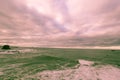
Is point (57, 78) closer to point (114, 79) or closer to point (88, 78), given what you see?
point (88, 78)

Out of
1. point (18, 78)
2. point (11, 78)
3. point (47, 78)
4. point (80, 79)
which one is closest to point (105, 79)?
point (80, 79)

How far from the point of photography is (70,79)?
16469mm

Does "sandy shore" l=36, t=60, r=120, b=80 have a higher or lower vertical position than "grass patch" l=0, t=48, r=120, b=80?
lower

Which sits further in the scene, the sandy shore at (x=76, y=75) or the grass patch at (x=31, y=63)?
the grass patch at (x=31, y=63)

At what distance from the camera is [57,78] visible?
1689 centimetres

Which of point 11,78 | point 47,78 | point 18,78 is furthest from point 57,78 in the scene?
point 11,78

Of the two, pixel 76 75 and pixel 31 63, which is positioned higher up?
pixel 31 63

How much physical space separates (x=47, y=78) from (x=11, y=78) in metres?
5.64

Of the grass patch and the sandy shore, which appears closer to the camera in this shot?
the sandy shore

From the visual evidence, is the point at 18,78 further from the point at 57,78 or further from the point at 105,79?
the point at 105,79

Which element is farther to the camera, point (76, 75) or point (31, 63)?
point (31, 63)

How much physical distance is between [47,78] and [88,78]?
22.1ft

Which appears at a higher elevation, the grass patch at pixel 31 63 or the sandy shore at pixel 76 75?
the grass patch at pixel 31 63

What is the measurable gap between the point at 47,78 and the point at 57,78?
1.62 meters
